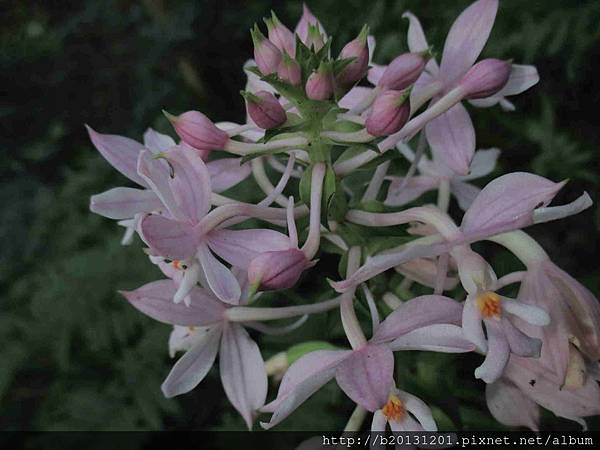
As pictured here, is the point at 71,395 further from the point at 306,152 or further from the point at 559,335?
the point at 559,335

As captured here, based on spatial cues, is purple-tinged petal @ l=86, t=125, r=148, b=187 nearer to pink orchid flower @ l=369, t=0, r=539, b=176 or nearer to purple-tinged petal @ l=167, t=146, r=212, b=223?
purple-tinged petal @ l=167, t=146, r=212, b=223

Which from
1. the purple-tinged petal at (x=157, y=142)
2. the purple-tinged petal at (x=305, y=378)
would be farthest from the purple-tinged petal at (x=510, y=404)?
the purple-tinged petal at (x=157, y=142)

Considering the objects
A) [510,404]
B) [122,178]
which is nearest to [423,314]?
[510,404]

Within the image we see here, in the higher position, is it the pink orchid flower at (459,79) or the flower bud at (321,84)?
the flower bud at (321,84)

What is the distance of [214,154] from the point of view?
6.20 feet

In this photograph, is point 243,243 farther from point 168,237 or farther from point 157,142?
point 157,142

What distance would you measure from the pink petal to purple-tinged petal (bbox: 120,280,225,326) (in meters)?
0.16

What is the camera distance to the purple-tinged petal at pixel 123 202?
0.95m

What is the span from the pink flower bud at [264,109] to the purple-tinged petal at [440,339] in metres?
0.33

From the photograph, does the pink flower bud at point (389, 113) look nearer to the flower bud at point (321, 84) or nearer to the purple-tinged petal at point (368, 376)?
the flower bud at point (321, 84)

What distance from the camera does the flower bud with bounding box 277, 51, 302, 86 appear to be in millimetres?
938

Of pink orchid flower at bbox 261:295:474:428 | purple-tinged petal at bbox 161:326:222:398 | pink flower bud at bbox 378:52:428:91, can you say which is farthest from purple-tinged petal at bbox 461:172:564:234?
purple-tinged petal at bbox 161:326:222:398

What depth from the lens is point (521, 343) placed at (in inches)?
32.3

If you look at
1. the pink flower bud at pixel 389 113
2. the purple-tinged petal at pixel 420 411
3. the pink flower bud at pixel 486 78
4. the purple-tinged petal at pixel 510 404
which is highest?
the pink flower bud at pixel 389 113
